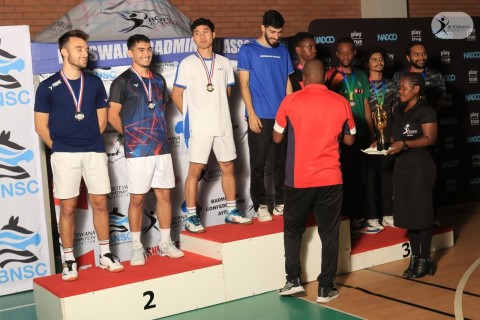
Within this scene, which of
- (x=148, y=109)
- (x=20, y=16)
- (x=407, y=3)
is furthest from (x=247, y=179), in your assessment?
(x=407, y=3)

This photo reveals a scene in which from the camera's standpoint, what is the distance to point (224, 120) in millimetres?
6238

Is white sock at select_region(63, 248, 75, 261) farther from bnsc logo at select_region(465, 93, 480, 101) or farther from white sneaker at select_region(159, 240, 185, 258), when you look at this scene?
bnsc logo at select_region(465, 93, 480, 101)

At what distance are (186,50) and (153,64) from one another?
1.28ft

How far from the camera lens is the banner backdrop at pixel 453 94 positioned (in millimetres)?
9234

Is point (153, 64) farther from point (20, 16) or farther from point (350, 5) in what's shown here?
point (350, 5)

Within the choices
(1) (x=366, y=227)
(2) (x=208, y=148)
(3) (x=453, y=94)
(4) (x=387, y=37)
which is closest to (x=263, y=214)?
(2) (x=208, y=148)

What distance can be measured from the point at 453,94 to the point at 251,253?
4.97 metres

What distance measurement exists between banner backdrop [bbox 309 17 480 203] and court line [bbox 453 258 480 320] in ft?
10.7

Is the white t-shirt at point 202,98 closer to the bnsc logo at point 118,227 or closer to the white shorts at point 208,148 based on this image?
the white shorts at point 208,148

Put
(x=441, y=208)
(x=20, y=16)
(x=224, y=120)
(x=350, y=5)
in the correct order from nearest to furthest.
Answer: (x=224, y=120)
(x=20, y=16)
(x=441, y=208)
(x=350, y=5)

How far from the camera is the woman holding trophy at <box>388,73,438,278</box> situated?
233 inches

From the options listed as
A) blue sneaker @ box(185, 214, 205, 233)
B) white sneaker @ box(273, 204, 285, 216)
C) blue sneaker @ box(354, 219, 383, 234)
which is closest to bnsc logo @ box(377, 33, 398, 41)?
blue sneaker @ box(354, 219, 383, 234)

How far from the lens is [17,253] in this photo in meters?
6.48

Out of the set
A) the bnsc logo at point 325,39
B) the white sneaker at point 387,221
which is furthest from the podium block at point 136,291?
the bnsc logo at point 325,39
